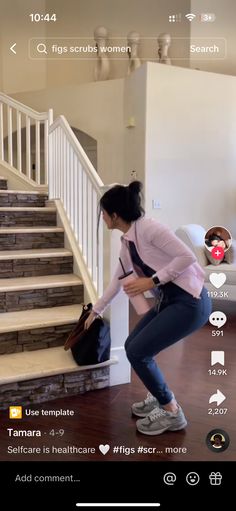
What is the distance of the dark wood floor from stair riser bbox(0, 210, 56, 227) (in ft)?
3.64

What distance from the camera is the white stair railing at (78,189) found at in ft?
6.46

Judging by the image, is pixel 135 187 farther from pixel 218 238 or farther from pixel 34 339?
pixel 34 339

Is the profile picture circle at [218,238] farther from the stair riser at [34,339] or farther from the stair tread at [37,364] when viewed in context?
the stair riser at [34,339]

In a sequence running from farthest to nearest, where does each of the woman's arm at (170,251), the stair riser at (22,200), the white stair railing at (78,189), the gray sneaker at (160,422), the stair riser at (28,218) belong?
the stair riser at (22,200) → the stair riser at (28,218) → the white stair railing at (78,189) → the gray sneaker at (160,422) → the woman's arm at (170,251)

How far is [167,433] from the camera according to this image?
123 centimetres

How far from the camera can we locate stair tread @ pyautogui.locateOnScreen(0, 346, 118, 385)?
1477mm

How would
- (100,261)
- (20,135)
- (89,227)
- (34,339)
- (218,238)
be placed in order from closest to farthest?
1. (218,238)
2. (34,339)
3. (100,261)
4. (89,227)
5. (20,135)

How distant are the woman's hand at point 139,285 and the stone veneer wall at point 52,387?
1.96 feet

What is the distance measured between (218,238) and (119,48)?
1.64ft

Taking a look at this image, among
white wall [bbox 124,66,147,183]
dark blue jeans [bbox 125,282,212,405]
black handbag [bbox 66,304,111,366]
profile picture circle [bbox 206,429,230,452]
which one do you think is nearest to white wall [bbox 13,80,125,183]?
white wall [bbox 124,66,147,183]

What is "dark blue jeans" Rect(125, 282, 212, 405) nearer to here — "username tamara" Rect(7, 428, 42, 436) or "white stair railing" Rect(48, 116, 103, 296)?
"username tamara" Rect(7, 428, 42, 436)
